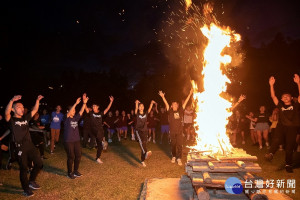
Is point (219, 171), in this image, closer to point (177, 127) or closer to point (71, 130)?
point (177, 127)

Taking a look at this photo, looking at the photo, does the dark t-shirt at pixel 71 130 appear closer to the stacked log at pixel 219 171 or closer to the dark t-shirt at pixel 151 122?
the stacked log at pixel 219 171

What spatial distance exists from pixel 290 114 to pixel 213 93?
103 inches

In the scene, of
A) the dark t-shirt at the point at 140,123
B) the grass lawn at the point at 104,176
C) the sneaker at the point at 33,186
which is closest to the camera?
the grass lawn at the point at 104,176

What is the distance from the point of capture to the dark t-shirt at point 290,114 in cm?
772

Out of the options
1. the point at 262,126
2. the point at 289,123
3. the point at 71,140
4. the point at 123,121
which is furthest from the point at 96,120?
the point at 262,126

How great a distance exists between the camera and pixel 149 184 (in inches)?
262

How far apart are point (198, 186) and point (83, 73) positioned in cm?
4259

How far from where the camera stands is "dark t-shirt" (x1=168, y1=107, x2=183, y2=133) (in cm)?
926

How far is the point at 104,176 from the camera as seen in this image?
7918mm

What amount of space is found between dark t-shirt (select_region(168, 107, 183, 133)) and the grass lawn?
1.38 metres

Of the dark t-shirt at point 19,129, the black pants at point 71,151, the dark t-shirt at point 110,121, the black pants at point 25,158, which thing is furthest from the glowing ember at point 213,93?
the dark t-shirt at point 110,121

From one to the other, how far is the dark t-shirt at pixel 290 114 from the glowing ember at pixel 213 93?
5.85ft

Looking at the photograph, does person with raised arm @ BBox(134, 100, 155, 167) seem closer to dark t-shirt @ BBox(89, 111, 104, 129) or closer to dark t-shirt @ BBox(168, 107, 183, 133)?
dark t-shirt @ BBox(168, 107, 183, 133)

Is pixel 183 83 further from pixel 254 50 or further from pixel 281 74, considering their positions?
pixel 281 74
